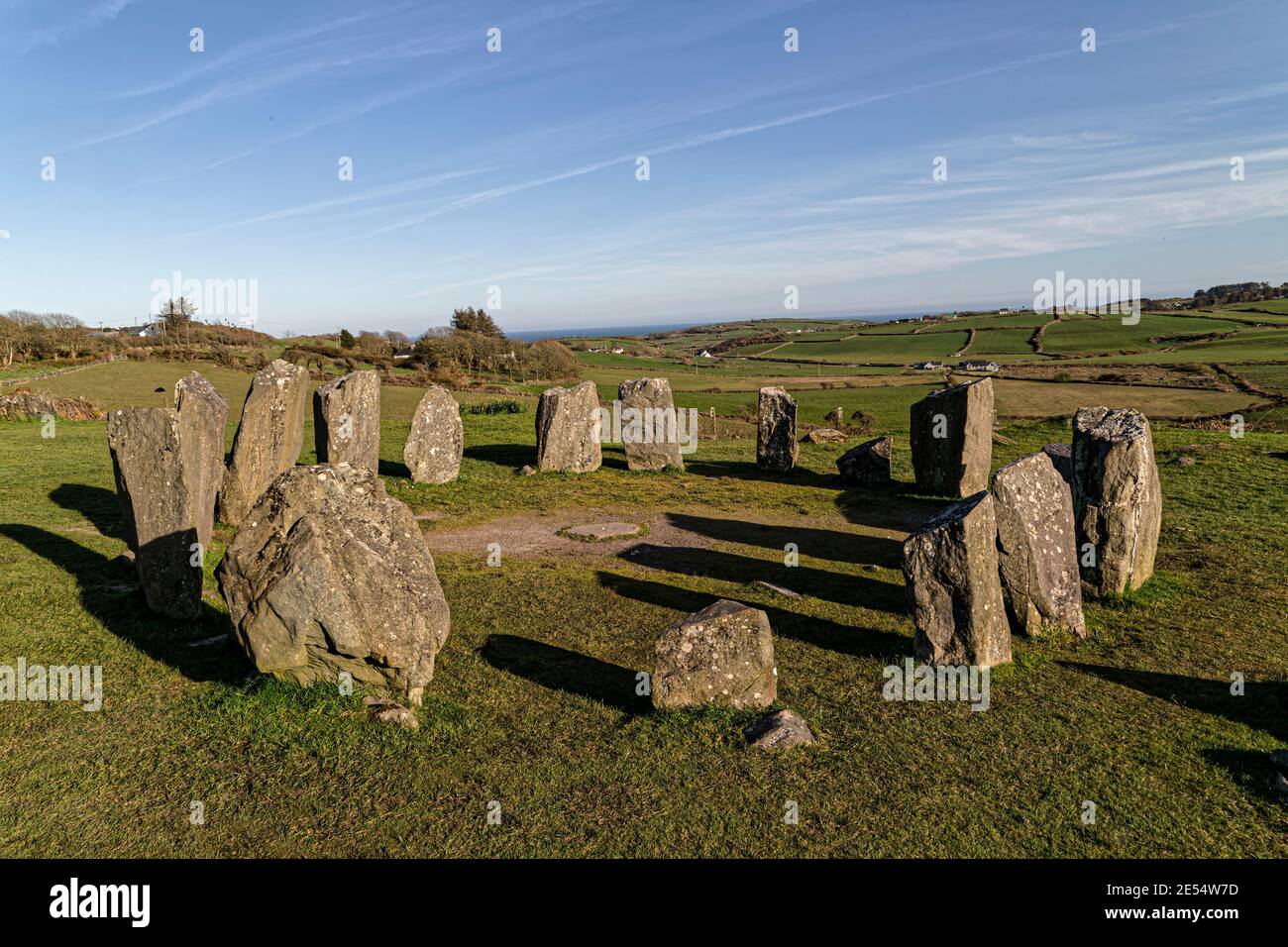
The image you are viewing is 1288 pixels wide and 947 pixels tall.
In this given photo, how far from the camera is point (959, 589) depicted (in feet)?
31.3

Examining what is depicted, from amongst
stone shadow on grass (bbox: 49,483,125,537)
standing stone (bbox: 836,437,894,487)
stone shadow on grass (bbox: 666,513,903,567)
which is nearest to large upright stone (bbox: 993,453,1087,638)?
stone shadow on grass (bbox: 666,513,903,567)

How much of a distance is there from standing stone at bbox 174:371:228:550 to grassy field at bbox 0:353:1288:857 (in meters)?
1.13

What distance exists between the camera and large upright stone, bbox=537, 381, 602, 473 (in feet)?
73.9

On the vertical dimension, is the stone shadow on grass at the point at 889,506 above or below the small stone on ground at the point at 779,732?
above

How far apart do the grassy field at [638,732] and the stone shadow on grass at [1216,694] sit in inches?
1.8

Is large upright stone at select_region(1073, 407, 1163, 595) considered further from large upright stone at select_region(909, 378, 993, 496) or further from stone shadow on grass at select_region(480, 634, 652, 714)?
stone shadow on grass at select_region(480, 634, 652, 714)

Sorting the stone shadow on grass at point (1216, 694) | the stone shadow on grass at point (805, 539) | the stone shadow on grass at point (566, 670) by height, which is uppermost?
the stone shadow on grass at point (805, 539)

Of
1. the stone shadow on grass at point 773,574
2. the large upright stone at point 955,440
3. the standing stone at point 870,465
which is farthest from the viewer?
the standing stone at point 870,465

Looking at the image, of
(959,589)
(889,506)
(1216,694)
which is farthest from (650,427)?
(1216,694)

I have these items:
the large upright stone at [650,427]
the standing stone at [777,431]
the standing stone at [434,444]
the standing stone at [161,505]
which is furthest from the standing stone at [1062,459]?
the standing stone at [161,505]

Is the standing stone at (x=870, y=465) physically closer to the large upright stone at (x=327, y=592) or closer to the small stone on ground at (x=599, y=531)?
the small stone on ground at (x=599, y=531)

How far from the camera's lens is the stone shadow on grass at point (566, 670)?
8.95 meters
